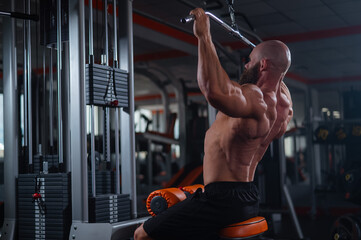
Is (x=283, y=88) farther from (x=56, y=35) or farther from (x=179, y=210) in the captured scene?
(x=56, y=35)

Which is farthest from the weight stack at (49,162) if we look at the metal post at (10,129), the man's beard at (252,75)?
the man's beard at (252,75)

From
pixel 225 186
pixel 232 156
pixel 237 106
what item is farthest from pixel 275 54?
pixel 225 186

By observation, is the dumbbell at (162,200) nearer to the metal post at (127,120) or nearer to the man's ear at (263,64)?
the metal post at (127,120)

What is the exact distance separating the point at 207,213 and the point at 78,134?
886mm

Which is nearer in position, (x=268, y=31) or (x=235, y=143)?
(x=235, y=143)

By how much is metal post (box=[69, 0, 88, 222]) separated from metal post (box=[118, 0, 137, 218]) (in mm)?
355

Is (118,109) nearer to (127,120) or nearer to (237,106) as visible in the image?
(127,120)

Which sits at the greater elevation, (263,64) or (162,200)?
(263,64)

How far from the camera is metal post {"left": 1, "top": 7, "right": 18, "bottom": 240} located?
2.88 meters

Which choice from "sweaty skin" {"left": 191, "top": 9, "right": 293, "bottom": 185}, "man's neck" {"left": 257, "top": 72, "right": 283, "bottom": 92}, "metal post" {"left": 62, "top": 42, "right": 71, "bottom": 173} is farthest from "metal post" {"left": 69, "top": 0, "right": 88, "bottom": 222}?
"man's neck" {"left": 257, "top": 72, "right": 283, "bottom": 92}

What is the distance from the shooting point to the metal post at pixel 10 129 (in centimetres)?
288

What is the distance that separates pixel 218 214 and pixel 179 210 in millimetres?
171

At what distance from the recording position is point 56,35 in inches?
109

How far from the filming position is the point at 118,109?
10.3ft
